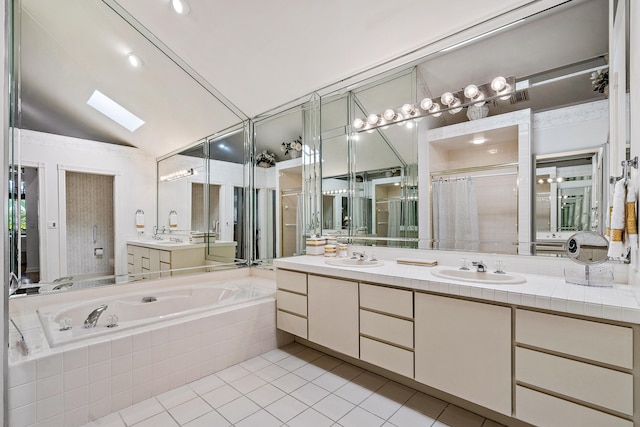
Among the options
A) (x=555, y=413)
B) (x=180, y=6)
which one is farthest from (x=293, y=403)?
(x=180, y=6)

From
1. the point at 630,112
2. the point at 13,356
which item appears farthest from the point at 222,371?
the point at 630,112

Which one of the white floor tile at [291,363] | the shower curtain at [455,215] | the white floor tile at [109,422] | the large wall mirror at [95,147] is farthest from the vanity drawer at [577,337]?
the large wall mirror at [95,147]

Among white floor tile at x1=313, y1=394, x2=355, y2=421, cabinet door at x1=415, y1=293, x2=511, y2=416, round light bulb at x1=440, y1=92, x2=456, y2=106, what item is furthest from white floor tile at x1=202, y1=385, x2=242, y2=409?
round light bulb at x1=440, y1=92, x2=456, y2=106

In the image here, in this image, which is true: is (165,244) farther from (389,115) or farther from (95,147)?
(389,115)

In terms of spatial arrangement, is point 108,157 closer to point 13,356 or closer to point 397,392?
point 13,356

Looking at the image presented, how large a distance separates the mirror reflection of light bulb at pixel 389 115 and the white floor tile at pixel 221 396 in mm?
2550

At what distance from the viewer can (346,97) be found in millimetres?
3043

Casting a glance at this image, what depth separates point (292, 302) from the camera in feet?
8.29

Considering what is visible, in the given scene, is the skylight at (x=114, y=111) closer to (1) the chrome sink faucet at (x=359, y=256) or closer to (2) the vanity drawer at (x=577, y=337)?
(1) the chrome sink faucet at (x=359, y=256)

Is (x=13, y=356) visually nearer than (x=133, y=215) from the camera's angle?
Yes

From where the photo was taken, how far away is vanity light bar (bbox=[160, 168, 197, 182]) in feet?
9.43

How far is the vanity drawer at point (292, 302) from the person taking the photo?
8.00ft

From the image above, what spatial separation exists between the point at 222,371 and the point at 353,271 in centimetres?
130

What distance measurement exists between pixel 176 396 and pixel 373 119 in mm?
2763
